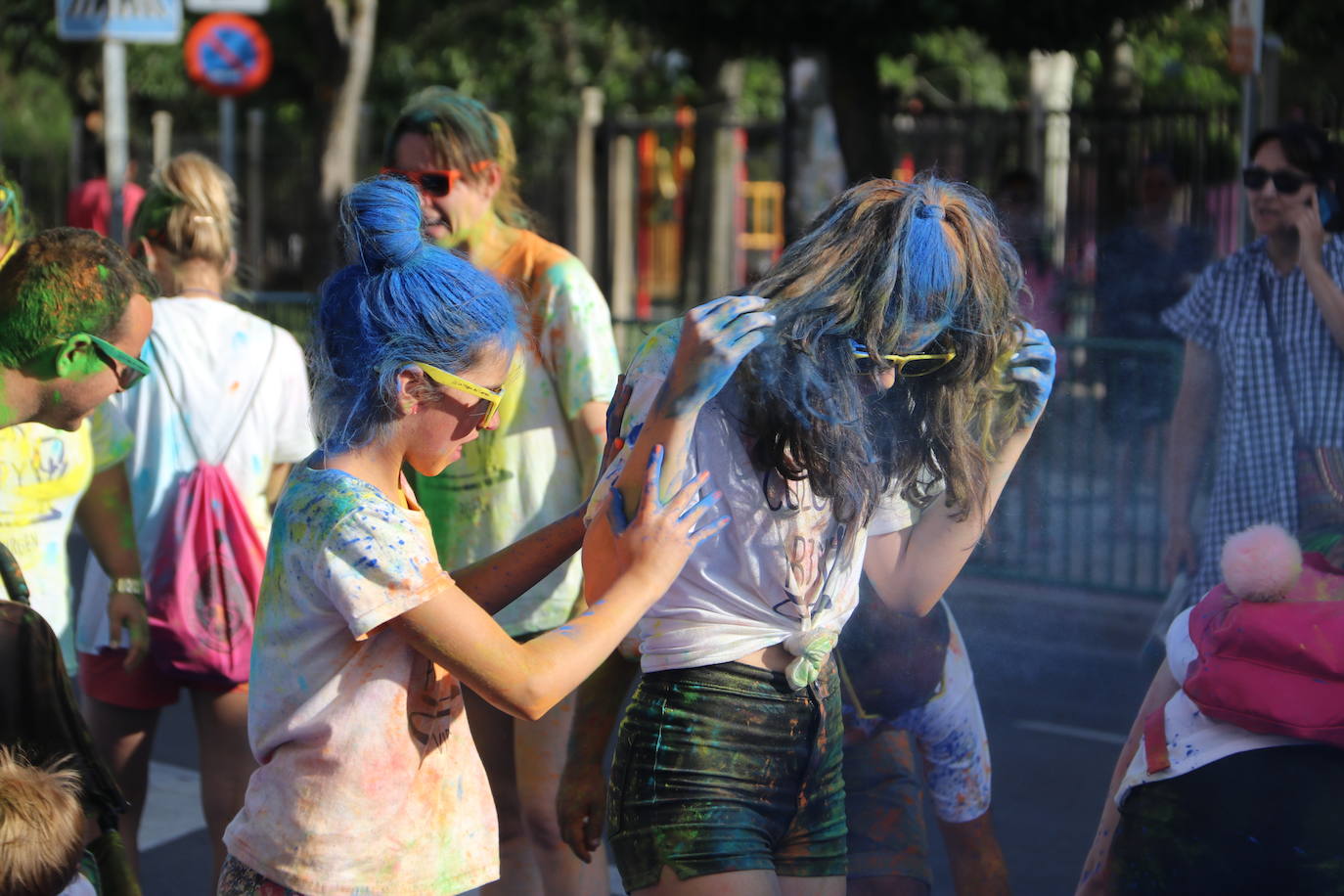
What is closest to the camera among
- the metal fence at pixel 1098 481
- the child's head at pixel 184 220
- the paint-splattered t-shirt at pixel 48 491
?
the paint-splattered t-shirt at pixel 48 491

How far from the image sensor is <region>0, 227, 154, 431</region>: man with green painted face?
107 inches

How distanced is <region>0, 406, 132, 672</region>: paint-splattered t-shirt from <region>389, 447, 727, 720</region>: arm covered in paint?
1.42 m

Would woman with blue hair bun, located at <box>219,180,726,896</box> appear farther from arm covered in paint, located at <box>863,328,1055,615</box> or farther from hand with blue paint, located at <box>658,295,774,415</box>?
arm covered in paint, located at <box>863,328,1055,615</box>

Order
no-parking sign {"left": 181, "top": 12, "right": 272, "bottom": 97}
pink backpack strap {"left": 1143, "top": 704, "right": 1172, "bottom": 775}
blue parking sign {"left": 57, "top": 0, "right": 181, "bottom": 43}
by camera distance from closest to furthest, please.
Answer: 1. pink backpack strap {"left": 1143, "top": 704, "right": 1172, "bottom": 775}
2. blue parking sign {"left": 57, "top": 0, "right": 181, "bottom": 43}
3. no-parking sign {"left": 181, "top": 12, "right": 272, "bottom": 97}

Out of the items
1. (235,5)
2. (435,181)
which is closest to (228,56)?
(235,5)

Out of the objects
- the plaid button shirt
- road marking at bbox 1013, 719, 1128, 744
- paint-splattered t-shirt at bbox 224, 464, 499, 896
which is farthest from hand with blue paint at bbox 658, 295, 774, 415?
road marking at bbox 1013, 719, 1128, 744

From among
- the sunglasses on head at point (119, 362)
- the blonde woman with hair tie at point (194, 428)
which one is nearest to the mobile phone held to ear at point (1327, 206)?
the blonde woman with hair tie at point (194, 428)

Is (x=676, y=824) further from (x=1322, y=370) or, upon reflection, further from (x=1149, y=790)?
(x=1322, y=370)

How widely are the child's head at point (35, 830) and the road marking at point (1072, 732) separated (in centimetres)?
408

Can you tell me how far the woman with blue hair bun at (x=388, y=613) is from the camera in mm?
2115

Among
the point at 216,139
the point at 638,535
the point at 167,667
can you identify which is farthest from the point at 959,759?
the point at 216,139

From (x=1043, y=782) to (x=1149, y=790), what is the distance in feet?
9.06

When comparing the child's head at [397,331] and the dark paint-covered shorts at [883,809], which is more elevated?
the child's head at [397,331]

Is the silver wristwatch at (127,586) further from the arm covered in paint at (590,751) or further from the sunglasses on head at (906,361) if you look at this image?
the sunglasses on head at (906,361)
